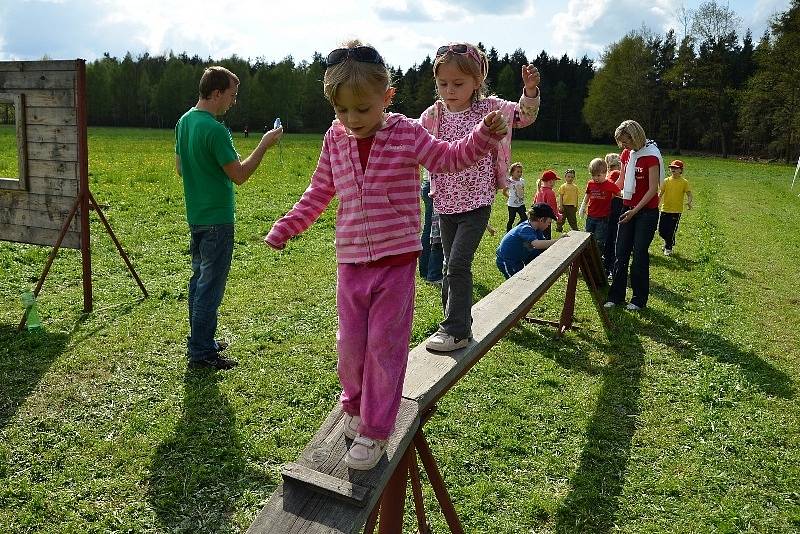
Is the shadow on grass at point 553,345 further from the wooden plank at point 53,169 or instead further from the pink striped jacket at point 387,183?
the wooden plank at point 53,169

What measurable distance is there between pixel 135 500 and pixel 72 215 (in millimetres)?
3877

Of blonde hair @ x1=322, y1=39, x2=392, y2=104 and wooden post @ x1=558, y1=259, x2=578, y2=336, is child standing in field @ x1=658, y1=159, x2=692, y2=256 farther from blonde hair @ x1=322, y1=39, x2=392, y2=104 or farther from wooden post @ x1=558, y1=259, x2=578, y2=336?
blonde hair @ x1=322, y1=39, x2=392, y2=104

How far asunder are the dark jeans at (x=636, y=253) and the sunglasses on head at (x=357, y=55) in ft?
18.4

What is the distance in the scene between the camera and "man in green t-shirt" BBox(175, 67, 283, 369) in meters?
4.95

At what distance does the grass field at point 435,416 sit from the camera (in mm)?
3689

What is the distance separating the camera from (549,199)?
10.7 metres

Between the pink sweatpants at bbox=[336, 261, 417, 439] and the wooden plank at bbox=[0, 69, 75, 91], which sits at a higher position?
the wooden plank at bbox=[0, 69, 75, 91]

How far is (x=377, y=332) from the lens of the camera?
2.62 meters

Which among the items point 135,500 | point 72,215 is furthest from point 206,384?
point 72,215

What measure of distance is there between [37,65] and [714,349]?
763cm

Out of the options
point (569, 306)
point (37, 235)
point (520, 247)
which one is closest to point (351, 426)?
point (569, 306)

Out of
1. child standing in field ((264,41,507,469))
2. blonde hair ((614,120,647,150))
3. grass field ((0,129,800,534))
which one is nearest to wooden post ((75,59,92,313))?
grass field ((0,129,800,534))

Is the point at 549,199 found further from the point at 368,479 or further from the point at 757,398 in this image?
the point at 368,479

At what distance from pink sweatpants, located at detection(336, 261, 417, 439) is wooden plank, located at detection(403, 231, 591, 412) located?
43 centimetres
